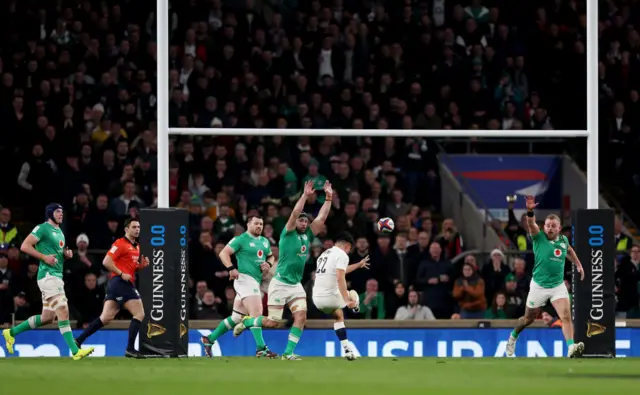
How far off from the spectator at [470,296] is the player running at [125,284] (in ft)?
18.0

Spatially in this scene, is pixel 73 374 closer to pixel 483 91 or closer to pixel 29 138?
pixel 29 138

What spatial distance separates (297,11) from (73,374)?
46.9 feet

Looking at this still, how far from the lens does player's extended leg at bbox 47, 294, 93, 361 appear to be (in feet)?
64.3

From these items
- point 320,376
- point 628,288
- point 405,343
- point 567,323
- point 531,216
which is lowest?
point 405,343

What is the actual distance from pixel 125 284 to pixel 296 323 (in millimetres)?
2212

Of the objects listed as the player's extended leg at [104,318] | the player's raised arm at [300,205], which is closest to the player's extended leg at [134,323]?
the player's extended leg at [104,318]

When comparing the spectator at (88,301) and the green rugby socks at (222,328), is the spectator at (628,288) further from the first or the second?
the spectator at (88,301)

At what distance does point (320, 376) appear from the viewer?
53.6ft

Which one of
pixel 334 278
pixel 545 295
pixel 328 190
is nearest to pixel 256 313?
pixel 334 278

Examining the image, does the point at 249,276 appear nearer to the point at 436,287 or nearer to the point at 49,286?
the point at 49,286

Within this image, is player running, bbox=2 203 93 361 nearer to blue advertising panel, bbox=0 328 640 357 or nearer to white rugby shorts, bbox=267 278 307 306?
blue advertising panel, bbox=0 328 640 357

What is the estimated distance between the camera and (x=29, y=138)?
2572cm

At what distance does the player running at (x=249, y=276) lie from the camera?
20.2m

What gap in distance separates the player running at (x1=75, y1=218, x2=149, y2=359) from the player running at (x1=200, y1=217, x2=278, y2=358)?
1019mm
